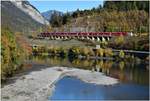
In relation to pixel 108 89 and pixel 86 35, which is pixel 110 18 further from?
pixel 108 89

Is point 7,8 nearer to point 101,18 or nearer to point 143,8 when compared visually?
point 101,18

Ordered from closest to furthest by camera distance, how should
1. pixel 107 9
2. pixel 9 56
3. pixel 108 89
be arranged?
pixel 108 89, pixel 9 56, pixel 107 9

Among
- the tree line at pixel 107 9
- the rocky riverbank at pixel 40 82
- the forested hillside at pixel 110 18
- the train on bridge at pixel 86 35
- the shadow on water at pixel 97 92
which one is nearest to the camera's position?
the rocky riverbank at pixel 40 82

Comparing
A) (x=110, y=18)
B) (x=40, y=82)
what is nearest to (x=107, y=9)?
(x=110, y=18)

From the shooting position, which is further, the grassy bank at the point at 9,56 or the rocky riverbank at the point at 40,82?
the grassy bank at the point at 9,56

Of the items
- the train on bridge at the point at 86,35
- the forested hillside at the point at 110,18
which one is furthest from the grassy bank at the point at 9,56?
the forested hillside at the point at 110,18

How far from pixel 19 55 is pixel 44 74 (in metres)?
8.54

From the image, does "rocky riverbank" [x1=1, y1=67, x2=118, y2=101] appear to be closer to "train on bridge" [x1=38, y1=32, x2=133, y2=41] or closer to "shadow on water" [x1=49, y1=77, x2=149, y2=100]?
"shadow on water" [x1=49, y1=77, x2=149, y2=100]

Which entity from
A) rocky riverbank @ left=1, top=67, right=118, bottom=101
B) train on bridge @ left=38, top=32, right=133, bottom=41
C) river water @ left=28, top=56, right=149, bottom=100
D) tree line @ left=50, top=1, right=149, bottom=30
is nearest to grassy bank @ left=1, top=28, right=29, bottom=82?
rocky riverbank @ left=1, top=67, right=118, bottom=101

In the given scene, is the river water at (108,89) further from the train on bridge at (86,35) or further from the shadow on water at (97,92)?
the train on bridge at (86,35)

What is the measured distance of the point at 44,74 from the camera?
59.1 metres

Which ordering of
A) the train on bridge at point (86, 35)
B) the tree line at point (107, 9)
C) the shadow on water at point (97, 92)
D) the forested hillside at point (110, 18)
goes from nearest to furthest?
the shadow on water at point (97, 92) < the train on bridge at point (86, 35) < the forested hillside at point (110, 18) < the tree line at point (107, 9)

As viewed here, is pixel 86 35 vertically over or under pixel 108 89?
over

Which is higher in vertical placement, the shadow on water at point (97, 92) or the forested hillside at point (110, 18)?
the forested hillside at point (110, 18)
